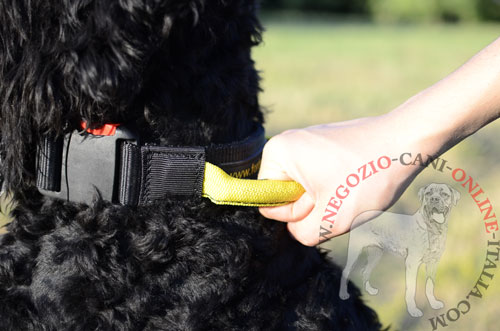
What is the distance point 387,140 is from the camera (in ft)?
5.89

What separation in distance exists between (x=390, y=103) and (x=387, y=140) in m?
9.04

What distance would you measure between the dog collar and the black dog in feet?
0.14

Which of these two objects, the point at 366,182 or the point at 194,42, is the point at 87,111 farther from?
the point at 366,182

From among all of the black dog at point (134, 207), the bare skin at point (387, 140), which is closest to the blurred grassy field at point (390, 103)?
the black dog at point (134, 207)

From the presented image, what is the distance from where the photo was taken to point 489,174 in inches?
241

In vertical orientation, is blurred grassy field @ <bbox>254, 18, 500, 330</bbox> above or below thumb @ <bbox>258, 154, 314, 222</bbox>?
below

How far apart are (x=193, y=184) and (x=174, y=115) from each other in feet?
0.77

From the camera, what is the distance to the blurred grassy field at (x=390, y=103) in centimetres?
355

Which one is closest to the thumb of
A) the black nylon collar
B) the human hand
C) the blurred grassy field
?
the human hand

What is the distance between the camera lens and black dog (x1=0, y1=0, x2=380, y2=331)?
1.71 metres

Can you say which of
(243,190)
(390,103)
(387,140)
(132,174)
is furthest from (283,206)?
(390,103)

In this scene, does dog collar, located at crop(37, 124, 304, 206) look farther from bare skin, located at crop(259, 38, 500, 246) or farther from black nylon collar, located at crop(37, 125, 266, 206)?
bare skin, located at crop(259, 38, 500, 246)

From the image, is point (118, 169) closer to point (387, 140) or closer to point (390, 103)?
point (387, 140)

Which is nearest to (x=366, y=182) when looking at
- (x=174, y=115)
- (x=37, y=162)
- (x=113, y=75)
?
(x=174, y=115)
